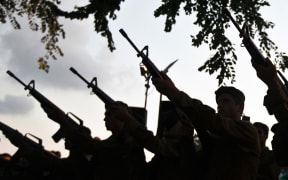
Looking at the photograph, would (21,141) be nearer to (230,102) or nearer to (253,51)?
(230,102)

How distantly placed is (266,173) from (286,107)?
2697 millimetres

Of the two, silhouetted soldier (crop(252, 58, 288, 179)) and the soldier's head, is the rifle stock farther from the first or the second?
silhouetted soldier (crop(252, 58, 288, 179))

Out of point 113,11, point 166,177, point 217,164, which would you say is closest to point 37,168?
point 113,11

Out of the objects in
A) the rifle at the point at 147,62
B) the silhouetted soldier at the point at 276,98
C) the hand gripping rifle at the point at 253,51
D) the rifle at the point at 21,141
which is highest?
the rifle at the point at 21,141

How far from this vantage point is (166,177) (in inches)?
201

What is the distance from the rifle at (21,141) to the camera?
28.0 feet

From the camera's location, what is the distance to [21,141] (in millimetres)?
8672

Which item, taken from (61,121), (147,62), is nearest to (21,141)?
(61,121)

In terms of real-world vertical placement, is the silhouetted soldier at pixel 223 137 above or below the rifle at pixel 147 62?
below

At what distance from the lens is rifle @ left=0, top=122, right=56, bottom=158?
28.0 feet

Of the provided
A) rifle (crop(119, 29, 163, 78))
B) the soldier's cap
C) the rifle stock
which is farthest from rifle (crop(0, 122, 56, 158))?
the soldier's cap

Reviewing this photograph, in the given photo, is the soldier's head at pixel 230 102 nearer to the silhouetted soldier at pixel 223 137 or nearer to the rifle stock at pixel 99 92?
the silhouetted soldier at pixel 223 137

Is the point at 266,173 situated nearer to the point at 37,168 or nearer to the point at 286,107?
the point at 286,107

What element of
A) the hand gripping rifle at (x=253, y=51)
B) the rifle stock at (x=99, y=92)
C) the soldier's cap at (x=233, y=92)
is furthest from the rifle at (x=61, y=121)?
the hand gripping rifle at (x=253, y=51)
